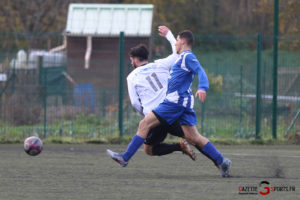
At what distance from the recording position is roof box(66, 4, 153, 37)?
70.7 feet

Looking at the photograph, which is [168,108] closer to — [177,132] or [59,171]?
[177,132]

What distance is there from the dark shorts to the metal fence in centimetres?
461

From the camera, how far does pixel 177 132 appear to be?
873 centimetres

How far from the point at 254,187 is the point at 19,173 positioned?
3.28 metres

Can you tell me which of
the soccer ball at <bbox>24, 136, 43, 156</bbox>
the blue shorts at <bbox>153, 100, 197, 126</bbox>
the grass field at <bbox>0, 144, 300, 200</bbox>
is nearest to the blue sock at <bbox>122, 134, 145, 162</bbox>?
the grass field at <bbox>0, 144, 300, 200</bbox>

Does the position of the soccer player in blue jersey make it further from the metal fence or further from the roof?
the roof

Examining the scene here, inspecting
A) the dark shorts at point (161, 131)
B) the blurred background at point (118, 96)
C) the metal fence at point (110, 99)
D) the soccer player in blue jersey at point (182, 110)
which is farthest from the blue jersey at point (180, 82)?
the metal fence at point (110, 99)

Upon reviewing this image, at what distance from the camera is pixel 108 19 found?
73.9 feet

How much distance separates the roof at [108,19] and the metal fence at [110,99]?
24.9ft

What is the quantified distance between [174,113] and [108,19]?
14585 mm

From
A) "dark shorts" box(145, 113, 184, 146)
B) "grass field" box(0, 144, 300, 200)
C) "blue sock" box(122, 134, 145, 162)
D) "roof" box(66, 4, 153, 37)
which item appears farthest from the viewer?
"roof" box(66, 4, 153, 37)

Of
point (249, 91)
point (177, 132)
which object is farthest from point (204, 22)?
point (177, 132)

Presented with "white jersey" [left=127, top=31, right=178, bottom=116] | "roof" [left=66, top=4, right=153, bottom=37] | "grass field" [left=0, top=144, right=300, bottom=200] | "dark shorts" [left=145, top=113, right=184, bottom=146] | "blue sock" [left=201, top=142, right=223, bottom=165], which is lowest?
"grass field" [left=0, top=144, right=300, bottom=200]

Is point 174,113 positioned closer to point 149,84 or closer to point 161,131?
point 161,131
